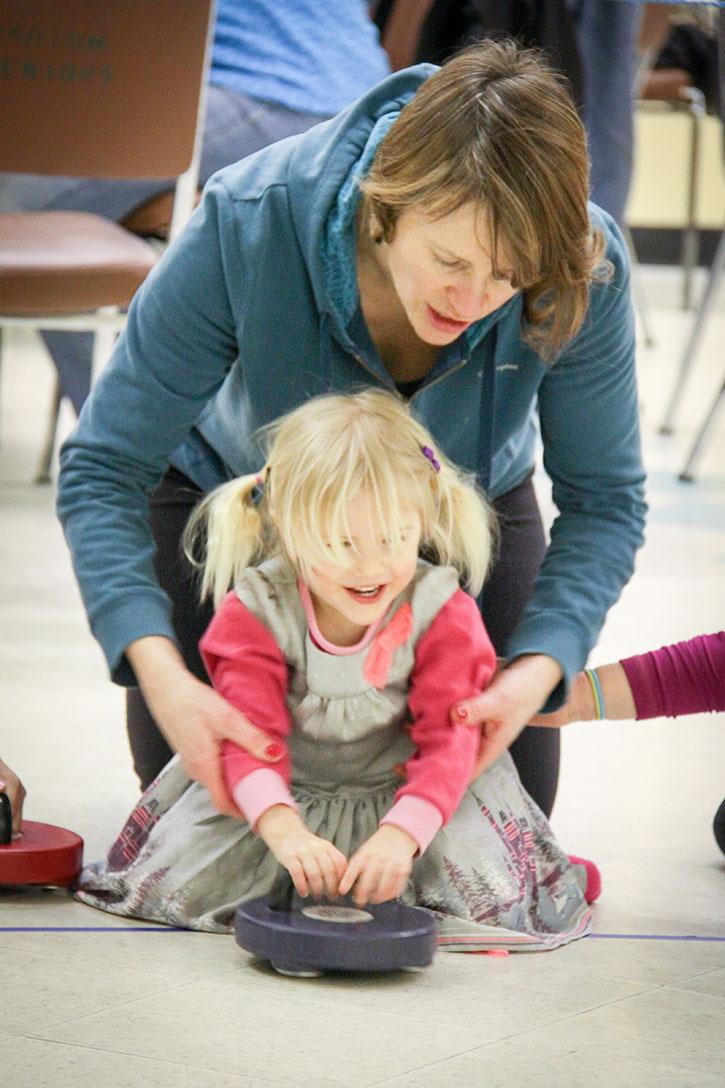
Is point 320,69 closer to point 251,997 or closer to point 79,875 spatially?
point 79,875

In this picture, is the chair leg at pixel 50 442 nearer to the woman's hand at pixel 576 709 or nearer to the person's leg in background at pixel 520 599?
the person's leg in background at pixel 520 599

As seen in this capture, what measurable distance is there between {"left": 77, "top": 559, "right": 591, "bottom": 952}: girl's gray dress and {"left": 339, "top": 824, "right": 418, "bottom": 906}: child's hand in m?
0.09

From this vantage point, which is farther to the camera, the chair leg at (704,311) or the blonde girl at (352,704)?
the chair leg at (704,311)

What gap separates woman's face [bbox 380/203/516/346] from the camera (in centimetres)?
134

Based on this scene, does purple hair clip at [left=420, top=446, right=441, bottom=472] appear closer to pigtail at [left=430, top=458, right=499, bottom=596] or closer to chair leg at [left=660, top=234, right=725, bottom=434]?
pigtail at [left=430, top=458, right=499, bottom=596]

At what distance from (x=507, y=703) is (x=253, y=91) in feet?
5.59

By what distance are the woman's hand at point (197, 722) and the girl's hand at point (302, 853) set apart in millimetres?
57

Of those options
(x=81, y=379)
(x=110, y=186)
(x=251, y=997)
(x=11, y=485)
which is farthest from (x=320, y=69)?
(x=251, y=997)

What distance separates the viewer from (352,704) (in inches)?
57.1

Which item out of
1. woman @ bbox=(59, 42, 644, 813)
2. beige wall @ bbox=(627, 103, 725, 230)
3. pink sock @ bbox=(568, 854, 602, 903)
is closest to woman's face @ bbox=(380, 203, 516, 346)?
woman @ bbox=(59, 42, 644, 813)

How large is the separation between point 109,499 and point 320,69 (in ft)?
5.27

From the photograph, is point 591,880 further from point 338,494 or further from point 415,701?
point 338,494

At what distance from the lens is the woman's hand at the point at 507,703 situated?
142 centimetres

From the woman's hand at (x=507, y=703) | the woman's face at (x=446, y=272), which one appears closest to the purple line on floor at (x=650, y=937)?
the woman's hand at (x=507, y=703)
